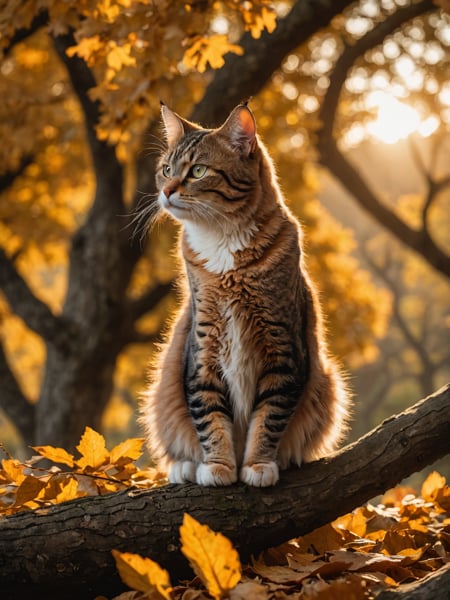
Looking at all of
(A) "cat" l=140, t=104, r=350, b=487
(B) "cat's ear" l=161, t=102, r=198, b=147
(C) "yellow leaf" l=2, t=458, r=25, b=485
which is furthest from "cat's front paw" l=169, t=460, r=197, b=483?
(B) "cat's ear" l=161, t=102, r=198, b=147

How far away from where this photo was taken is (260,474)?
2.66 m

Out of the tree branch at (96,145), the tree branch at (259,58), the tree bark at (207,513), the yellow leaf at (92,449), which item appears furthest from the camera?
the tree branch at (96,145)

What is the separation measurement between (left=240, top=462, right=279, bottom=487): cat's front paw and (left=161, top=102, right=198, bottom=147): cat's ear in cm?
157

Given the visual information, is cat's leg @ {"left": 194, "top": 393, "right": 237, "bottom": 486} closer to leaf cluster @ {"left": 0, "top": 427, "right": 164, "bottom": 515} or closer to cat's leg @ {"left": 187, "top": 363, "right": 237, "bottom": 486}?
cat's leg @ {"left": 187, "top": 363, "right": 237, "bottom": 486}

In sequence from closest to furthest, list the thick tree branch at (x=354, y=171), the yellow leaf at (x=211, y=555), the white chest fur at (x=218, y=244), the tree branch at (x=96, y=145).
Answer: the yellow leaf at (x=211, y=555), the white chest fur at (x=218, y=244), the tree branch at (x=96, y=145), the thick tree branch at (x=354, y=171)

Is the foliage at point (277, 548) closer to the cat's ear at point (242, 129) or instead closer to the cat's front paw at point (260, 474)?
the cat's front paw at point (260, 474)

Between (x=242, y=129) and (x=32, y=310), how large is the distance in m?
4.61

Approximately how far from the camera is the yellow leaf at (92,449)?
2.74 meters

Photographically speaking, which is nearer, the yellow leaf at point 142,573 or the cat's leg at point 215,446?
the yellow leaf at point 142,573

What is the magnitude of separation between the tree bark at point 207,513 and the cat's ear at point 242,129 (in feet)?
4.34

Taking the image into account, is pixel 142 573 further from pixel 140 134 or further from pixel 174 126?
pixel 140 134

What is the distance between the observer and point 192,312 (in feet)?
10.2

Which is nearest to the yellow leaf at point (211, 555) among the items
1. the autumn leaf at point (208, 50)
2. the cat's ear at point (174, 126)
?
the cat's ear at point (174, 126)

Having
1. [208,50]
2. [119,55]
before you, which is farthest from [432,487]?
[119,55]
